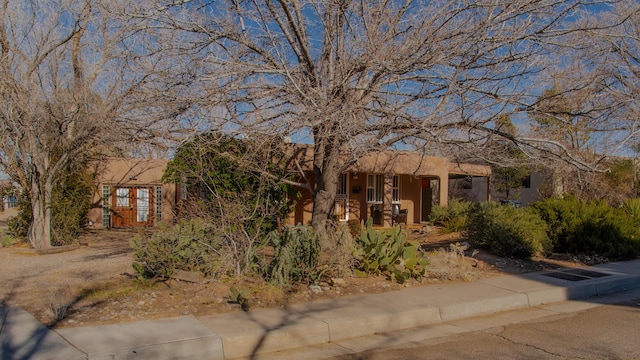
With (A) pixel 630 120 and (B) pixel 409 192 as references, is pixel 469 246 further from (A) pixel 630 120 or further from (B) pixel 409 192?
(B) pixel 409 192

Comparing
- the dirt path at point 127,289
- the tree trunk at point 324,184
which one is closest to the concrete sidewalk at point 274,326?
the dirt path at point 127,289

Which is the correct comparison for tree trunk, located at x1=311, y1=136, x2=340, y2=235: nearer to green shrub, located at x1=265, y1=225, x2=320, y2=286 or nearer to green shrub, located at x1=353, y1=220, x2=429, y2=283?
green shrub, located at x1=353, y1=220, x2=429, y2=283

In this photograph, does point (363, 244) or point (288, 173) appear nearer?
point (363, 244)

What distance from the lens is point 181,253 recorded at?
8484 mm

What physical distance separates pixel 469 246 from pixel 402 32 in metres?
6.40

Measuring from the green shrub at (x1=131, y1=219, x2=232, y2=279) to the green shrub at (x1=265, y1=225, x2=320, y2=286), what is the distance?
32.7 inches

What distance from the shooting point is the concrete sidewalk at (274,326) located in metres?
5.95

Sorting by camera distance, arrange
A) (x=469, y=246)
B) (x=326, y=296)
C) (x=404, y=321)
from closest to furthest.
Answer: (x=404, y=321), (x=326, y=296), (x=469, y=246)

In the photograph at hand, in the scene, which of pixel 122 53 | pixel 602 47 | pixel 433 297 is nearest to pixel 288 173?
pixel 122 53

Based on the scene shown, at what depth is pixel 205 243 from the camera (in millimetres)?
8672

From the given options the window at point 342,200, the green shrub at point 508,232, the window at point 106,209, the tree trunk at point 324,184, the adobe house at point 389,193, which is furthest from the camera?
the window at point 106,209

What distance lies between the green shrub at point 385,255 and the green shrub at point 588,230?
19.0ft

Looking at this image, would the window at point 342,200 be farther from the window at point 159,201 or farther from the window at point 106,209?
the window at point 106,209

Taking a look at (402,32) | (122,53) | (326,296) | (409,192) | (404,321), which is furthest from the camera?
(409,192)
